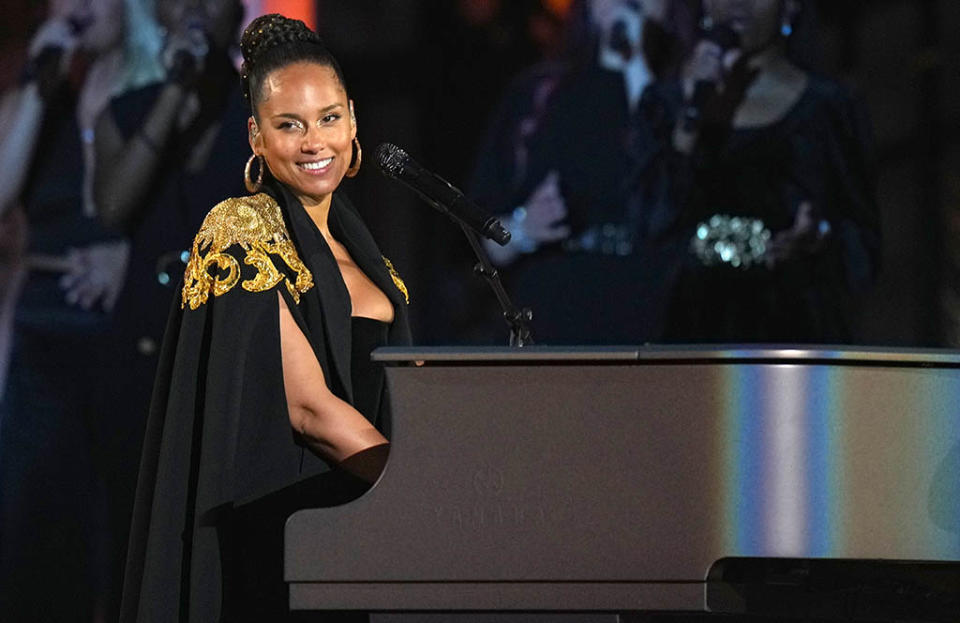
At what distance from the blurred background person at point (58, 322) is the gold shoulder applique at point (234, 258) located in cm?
290

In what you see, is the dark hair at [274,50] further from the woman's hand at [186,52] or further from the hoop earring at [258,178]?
the woman's hand at [186,52]

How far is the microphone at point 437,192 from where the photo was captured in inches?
94.0

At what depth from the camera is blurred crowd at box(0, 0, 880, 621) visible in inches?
195

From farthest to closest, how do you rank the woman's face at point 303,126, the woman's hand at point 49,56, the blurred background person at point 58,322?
the woman's hand at point 49,56 → the blurred background person at point 58,322 → the woman's face at point 303,126

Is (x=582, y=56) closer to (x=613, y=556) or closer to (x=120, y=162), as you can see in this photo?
(x=120, y=162)

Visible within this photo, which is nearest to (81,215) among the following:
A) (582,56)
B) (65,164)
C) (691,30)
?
(65,164)

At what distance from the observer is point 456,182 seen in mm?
5168

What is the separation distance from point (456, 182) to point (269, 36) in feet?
8.49

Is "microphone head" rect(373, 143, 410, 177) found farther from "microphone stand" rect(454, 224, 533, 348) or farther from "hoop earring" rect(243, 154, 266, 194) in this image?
"hoop earring" rect(243, 154, 266, 194)

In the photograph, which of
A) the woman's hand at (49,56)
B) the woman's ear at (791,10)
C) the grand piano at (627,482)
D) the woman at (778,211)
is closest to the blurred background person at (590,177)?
the woman at (778,211)

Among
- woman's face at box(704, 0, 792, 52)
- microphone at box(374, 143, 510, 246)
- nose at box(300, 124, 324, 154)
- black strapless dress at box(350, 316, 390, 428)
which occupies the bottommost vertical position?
black strapless dress at box(350, 316, 390, 428)

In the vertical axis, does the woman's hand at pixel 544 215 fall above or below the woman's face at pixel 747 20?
below

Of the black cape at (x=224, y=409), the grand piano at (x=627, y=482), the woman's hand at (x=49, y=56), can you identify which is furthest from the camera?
the woman's hand at (x=49, y=56)

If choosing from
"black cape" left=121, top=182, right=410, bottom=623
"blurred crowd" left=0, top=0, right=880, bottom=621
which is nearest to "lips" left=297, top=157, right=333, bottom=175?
"black cape" left=121, top=182, right=410, bottom=623
